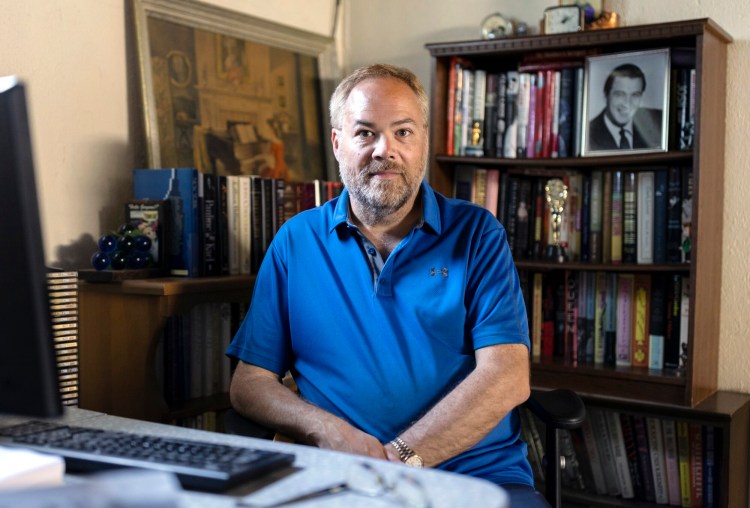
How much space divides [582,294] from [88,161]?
158cm

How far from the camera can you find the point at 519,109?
9.41 feet

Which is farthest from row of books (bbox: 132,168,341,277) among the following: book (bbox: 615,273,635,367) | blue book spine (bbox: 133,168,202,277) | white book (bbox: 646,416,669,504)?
white book (bbox: 646,416,669,504)

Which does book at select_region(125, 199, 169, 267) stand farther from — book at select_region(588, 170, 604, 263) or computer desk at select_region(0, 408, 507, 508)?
book at select_region(588, 170, 604, 263)

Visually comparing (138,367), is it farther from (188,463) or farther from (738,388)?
(738,388)

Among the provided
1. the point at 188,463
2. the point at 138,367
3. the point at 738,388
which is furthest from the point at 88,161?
the point at 738,388

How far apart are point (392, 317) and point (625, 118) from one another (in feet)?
3.89

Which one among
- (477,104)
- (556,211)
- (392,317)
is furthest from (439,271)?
(477,104)

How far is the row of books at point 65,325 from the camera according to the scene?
5.71 feet

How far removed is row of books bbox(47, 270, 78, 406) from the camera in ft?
5.71

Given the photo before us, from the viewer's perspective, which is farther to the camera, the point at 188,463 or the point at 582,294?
the point at 582,294

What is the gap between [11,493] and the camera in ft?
2.76

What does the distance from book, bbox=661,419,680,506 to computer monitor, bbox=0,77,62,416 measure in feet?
7.20

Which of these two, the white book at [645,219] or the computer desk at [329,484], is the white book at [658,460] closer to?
the white book at [645,219]

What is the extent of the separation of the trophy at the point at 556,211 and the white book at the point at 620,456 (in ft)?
1.74
